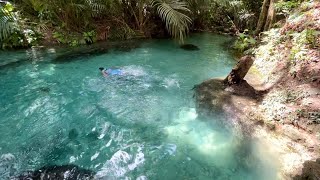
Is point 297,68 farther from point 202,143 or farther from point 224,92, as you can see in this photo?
point 202,143

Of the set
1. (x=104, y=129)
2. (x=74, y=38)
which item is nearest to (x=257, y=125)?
(x=104, y=129)

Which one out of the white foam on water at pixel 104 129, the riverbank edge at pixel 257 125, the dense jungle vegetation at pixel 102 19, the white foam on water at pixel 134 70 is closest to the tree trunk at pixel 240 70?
the riverbank edge at pixel 257 125

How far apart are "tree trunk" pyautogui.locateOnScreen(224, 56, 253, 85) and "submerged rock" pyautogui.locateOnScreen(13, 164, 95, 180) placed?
119 inches

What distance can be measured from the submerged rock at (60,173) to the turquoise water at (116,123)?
10 cm

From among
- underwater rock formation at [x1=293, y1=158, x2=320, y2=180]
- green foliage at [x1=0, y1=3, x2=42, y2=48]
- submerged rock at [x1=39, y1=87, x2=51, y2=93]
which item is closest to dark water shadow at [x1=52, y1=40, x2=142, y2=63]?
green foliage at [x1=0, y1=3, x2=42, y2=48]

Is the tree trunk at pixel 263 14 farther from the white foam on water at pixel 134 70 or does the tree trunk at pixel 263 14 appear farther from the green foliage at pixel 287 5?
the white foam on water at pixel 134 70

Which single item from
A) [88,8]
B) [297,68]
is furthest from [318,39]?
[88,8]

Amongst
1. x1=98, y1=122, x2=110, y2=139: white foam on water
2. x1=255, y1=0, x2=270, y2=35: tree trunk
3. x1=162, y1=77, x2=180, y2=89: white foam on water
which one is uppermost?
x1=255, y1=0, x2=270, y2=35: tree trunk

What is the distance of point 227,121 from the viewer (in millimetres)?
4129

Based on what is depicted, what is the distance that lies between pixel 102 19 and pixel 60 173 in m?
7.03

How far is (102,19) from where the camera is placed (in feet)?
30.6

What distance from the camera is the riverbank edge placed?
320 cm

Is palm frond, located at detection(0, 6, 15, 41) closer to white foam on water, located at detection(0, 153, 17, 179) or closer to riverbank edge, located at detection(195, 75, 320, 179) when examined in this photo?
white foam on water, located at detection(0, 153, 17, 179)

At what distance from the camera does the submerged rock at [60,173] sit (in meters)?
3.09
